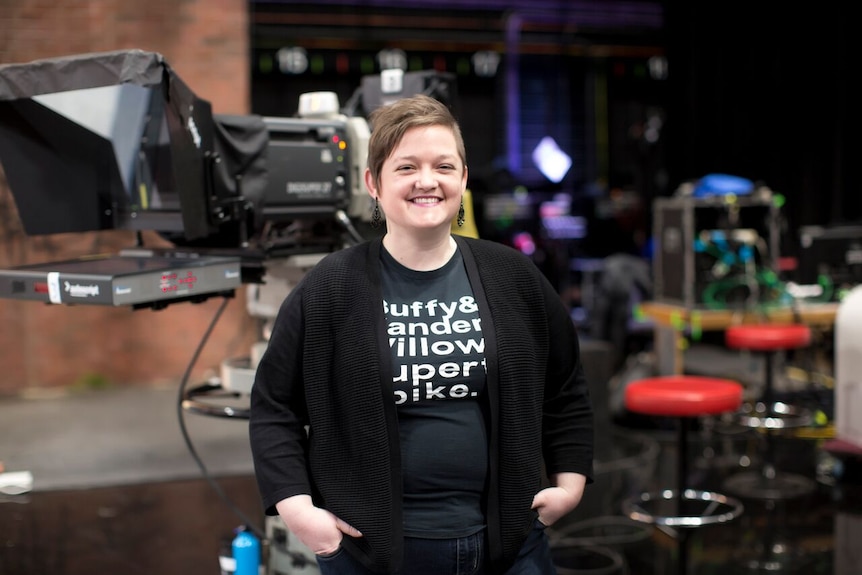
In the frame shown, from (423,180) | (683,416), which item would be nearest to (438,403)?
(423,180)

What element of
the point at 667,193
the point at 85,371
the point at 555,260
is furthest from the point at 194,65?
the point at 667,193

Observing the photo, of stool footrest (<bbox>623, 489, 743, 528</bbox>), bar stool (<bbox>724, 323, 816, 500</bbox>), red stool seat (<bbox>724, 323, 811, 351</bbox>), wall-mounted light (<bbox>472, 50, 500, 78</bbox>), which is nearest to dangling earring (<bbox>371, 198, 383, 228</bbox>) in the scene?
stool footrest (<bbox>623, 489, 743, 528</bbox>)

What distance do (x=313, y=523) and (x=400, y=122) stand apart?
2.36ft

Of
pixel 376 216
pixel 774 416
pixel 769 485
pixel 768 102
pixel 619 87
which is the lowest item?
pixel 769 485

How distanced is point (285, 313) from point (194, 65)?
4.19m

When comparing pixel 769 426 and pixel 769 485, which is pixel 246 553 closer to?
pixel 769 426

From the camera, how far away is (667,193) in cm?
960

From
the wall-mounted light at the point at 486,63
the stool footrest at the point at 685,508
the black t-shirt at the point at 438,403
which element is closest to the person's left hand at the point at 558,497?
the black t-shirt at the point at 438,403

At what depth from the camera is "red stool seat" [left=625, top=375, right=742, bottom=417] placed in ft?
12.8

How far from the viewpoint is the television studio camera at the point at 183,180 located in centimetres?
250

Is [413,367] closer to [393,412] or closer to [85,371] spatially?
[393,412]

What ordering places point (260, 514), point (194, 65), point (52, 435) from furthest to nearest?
1. point (194, 65)
2. point (52, 435)
3. point (260, 514)

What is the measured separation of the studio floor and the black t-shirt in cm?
125

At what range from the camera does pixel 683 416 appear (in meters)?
3.98
